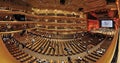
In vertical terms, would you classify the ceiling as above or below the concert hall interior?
above

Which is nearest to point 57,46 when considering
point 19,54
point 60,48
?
point 60,48

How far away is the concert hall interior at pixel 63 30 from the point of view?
43 cm

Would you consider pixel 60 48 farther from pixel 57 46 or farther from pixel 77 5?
pixel 77 5

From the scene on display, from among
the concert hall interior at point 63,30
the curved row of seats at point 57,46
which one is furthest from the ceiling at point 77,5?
the curved row of seats at point 57,46

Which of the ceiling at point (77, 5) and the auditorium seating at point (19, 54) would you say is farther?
the ceiling at point (77, 5)

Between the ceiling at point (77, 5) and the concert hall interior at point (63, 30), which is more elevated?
the ceiling at point (77, 5)

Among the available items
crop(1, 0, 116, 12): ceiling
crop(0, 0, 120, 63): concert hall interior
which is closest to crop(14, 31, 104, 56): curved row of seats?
crop(0, 0, 120, 63): concert hall interior

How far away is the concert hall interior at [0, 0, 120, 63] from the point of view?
427 mm

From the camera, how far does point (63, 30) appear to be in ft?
1.74

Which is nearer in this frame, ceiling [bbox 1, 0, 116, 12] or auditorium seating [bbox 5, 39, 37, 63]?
auditorium seating [bbox 5, 39, 37, 63]

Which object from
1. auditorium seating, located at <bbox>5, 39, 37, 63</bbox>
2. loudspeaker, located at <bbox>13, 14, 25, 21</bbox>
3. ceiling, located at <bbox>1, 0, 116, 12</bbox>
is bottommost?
auditorium seating, located at <bbox>5, 39, 37, 63</bbox>

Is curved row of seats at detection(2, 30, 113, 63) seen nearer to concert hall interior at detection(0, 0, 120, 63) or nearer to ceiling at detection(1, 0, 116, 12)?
concert hall interior at detection(0, 0, 120, 63)

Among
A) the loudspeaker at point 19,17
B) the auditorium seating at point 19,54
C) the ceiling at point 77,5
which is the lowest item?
the auditorium seating at point 19,54

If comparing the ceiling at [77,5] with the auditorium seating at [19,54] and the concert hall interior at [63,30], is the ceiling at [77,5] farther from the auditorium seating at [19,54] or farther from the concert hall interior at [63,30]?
the auditorium seating at [19,54]
